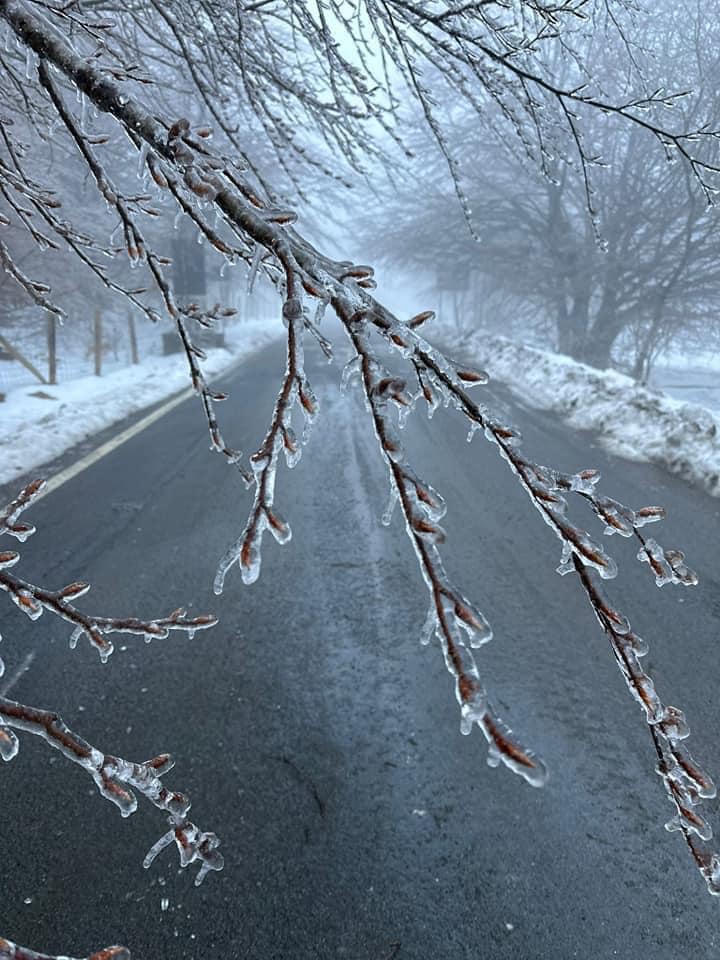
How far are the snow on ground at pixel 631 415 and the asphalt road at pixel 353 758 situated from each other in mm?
2262

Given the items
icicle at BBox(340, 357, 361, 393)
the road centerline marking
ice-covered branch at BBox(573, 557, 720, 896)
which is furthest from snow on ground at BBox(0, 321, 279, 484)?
ice-covered branch at BBox(573, 557, 720, 896)

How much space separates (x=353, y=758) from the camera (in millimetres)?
2703

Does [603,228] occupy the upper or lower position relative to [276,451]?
upper

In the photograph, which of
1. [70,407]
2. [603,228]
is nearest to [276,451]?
[70,407]

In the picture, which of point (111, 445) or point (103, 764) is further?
point (111, 445)

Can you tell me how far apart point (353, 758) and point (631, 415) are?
758 centimetres

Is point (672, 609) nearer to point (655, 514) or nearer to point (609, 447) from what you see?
point (655, 514)

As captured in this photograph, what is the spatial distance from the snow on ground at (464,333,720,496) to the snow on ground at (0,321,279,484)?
17.2 feet

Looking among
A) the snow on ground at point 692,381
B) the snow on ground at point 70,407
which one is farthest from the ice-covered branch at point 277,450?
the snow on ground at point 692,381

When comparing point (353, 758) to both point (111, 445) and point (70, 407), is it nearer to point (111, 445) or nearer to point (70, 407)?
point (111, 445)

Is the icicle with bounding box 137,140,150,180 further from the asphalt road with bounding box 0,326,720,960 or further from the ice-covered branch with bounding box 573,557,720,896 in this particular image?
the asphalt road with bounding box 0,326,720,960

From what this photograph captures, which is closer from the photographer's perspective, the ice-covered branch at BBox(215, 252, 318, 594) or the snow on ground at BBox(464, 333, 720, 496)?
the ice-covered branch at BBox(215, 252, 318, 594)

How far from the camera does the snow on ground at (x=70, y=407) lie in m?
7.02

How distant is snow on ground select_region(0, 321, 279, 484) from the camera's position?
23.0 feet
